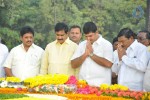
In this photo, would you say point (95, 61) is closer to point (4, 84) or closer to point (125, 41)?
point (125, 41)

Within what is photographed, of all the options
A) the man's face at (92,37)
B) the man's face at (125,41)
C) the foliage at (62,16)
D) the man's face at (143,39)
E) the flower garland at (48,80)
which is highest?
the foliage at (62,16)

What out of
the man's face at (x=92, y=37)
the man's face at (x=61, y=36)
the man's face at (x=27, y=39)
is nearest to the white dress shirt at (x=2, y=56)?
the man's face at (x=27, y=39)

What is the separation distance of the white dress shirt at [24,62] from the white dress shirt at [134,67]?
73.1 inches

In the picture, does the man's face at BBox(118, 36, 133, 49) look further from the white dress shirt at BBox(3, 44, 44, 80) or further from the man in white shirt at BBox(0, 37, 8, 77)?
the man in white shirt at BBox(0, 37, 8, 77)

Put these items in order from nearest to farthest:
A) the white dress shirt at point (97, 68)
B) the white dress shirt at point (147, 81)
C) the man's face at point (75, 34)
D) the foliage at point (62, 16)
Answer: the white dress shirt at point (147, 81) < the white dress shirt at point (97, 68) < the man's face at point (75, 34) < the foliage at point (62, 16)

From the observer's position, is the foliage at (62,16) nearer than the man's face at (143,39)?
No

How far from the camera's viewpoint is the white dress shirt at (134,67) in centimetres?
895

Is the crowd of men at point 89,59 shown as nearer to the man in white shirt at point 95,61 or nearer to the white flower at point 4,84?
the man in white shirt at point 95,61

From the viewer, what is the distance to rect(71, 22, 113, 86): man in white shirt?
9.28 meters

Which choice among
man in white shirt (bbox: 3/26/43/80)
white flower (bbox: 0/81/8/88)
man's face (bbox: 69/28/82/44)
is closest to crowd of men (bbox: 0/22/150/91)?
man in white shirt (bbox: 3/26/43/80)

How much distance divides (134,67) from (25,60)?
237 centimetres

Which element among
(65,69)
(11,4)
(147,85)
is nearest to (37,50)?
(65,69)

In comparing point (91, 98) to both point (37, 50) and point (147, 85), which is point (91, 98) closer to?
point (147, 85)

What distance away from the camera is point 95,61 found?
9289 millimetres
